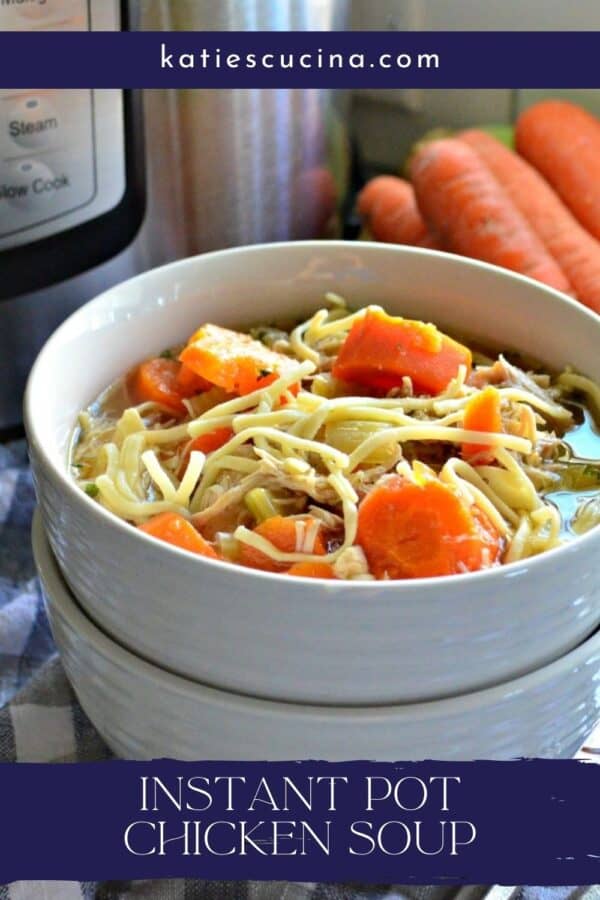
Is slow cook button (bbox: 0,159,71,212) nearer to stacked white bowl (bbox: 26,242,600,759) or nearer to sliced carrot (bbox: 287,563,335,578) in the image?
stacked white bowl (bbox: 26,242,600,759)

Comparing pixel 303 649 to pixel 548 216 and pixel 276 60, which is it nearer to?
pixel 276 60

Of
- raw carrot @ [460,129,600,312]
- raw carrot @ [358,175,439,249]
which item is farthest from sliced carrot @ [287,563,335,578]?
raw carrot @ [358,175,439,249]

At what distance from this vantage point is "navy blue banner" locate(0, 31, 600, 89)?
113 cm

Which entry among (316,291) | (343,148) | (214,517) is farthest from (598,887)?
(343,148)

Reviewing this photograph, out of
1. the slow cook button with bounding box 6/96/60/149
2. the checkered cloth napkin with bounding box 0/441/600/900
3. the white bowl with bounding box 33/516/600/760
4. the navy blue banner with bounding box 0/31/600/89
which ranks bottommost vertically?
the checkered cloth napkin with bounding box 0/441/600/900

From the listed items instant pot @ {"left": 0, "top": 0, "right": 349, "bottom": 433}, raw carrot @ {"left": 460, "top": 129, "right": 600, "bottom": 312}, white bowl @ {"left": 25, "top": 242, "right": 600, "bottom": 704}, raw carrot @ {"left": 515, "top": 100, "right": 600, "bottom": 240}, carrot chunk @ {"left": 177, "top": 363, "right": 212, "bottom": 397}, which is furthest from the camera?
raw carrot @ {"left": 515, "top": 100, "right": 600, "bottom": 240}

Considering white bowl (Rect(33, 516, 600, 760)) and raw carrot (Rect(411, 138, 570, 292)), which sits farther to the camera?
raw carrot (Rect(411, 138, 570, 292))

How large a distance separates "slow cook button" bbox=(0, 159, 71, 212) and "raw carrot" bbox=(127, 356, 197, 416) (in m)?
0.22

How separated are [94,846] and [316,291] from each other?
22.5 inches

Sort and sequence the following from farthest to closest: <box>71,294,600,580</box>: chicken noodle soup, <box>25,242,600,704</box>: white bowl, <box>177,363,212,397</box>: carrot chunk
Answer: <box>177,363,212,397</box>: carrot chunk < <box>71,294,600,580</box>: chicken noodle soup < <box>25,242,600,704</box>: white bowl

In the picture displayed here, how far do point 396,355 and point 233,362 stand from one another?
0.14 meters

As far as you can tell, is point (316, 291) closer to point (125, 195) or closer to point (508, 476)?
point (125, 195)

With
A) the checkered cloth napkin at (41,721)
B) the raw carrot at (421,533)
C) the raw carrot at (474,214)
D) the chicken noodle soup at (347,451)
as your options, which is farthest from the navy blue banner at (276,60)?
the raw carrot at (421,533)

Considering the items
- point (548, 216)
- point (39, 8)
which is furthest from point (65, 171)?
point (548, 216)
